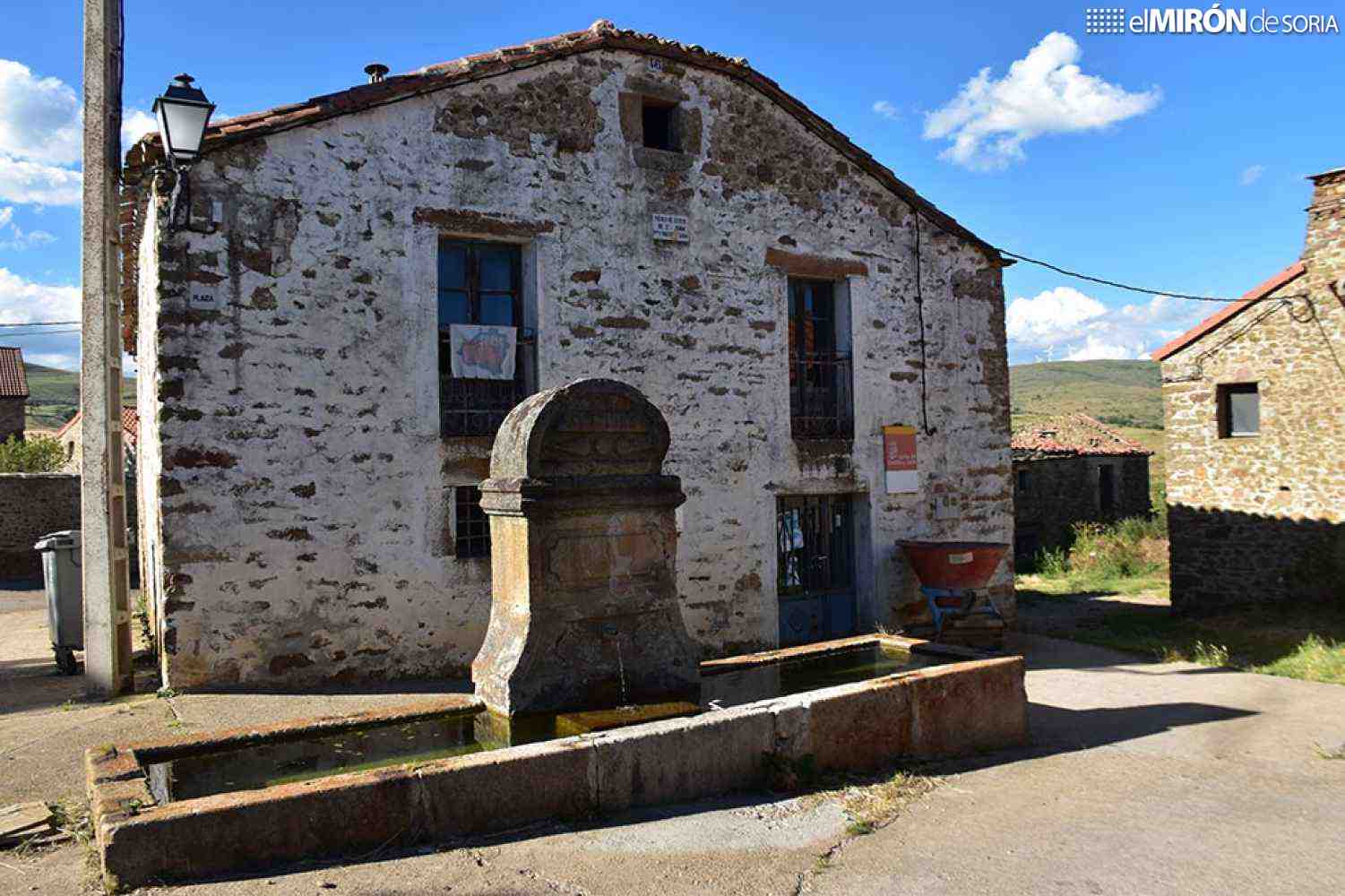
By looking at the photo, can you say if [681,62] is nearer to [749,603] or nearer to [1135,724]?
[749,603]

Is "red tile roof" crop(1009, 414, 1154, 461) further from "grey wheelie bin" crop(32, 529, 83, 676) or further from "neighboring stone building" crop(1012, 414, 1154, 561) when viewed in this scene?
"grey wheelie bin" crop(32, 529, 83, 676)

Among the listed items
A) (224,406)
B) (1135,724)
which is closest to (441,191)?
(224,406)

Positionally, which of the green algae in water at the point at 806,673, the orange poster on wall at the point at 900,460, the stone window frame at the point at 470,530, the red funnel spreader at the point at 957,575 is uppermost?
the orange poster on wall at the point at 900,460

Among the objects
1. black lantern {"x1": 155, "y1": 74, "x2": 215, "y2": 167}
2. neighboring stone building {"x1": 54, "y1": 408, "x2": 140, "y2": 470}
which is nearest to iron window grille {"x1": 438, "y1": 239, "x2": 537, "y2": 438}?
black lantern {"x1": 155, "y1": 74, "x2": 215, "y2": 167}

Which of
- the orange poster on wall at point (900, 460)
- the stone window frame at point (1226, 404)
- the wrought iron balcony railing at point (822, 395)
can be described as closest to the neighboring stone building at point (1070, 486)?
the stone window frame at point (1226, 404)

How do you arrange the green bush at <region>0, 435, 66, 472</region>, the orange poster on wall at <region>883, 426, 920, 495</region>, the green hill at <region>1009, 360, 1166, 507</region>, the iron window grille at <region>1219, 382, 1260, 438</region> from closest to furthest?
1. the orange poster on wall at <region>883, 426, 920, 495</region>
2. the iron window grille at <region>1219, 382, 1260, 438</region>
3. the green bush at <region>0, 435, 66, 472</region>
4. the green hill at <region>1009, 360, 1166, 507</region>

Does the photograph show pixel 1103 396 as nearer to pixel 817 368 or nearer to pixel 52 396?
pixel 817 368

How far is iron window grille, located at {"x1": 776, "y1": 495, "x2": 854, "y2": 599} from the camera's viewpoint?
31.9ft

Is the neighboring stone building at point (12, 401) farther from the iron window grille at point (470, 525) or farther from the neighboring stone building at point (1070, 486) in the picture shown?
the neighboring stone building at point (1070, 486)

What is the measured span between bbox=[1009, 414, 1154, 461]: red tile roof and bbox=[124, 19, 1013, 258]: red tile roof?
9.80 meters

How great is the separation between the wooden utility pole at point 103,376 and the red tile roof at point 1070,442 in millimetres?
15219

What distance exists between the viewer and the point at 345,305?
24.7 feet

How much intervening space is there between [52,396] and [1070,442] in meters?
78.2

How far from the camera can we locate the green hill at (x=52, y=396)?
54.7 metres
